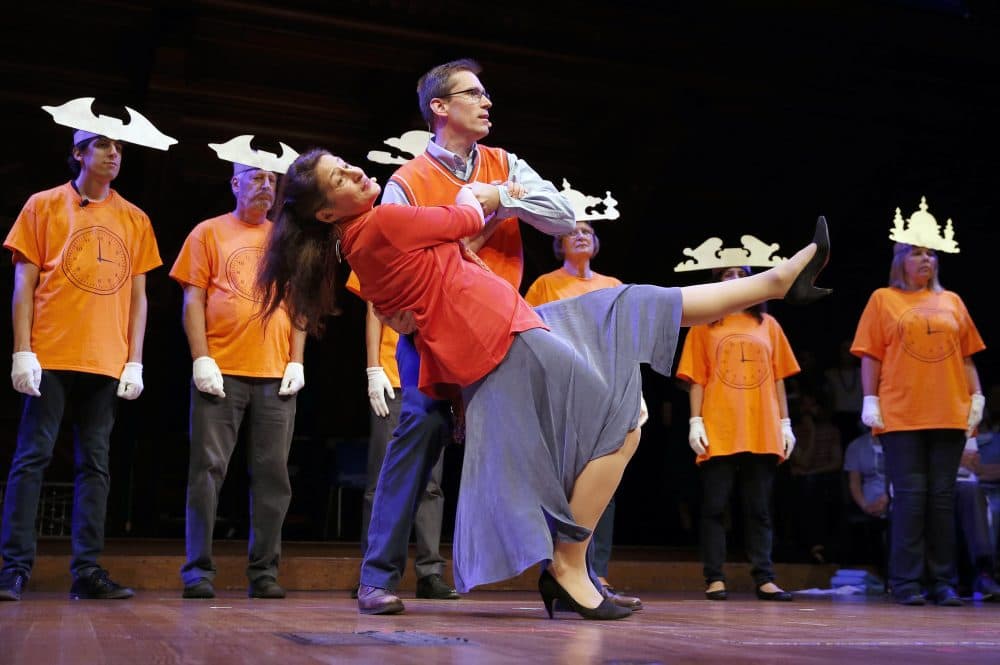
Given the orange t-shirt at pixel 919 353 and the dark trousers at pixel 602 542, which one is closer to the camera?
the dark trousers at pixel 602 542

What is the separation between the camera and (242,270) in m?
3.60

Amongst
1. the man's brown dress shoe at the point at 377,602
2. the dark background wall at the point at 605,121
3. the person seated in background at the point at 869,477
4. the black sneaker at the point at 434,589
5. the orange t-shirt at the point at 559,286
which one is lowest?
the black sneaker at the point at 434,589

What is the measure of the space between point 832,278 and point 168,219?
4638 millimetres

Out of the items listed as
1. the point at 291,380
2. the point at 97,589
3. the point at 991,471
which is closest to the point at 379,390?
the point at 291,380

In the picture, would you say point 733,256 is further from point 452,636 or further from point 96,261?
point 452,636

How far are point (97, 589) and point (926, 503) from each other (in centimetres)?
304

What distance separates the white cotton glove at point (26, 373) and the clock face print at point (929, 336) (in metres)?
3.18

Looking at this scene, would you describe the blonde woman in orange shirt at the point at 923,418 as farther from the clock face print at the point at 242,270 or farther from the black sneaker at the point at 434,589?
the clock face print at the point at 242,270

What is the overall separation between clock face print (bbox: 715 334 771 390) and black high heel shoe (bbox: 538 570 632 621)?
7.06 ft

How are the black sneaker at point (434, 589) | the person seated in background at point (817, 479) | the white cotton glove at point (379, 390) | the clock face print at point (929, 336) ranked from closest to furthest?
the black sneaker at point (434, 589) → the white cotton glove at point (379, 390) → the clock face print at point (929, 336) → the person seated in background at point (817, 479)

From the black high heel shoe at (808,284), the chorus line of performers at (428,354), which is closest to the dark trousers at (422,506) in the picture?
the chorus line of performers at (428,354)

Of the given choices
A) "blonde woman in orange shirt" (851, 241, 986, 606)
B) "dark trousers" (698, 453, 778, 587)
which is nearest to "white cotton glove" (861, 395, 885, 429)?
"blonde woman in orange shirt" (851, 241, 986, 606)

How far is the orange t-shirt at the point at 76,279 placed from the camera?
129 inches

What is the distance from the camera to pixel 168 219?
23.4 feet
